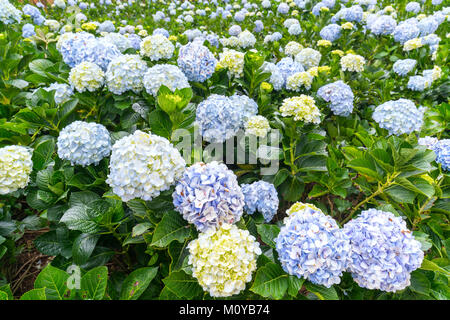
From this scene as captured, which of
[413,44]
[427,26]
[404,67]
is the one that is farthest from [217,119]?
[427,26]

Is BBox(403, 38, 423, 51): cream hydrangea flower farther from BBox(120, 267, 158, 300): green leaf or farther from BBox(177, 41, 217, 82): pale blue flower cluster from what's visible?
BBox(120, 267, 158, 300): green leaf

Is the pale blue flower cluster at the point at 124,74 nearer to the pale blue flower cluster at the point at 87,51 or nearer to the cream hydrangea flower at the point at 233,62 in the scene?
the pale blue flower cluster at the point at 87,51

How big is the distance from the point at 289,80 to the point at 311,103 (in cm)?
59

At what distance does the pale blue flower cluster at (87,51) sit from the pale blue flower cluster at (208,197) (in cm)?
125

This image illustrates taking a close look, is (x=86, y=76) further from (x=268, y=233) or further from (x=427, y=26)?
(x=427, y=26)

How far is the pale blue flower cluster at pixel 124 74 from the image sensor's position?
1720 mm

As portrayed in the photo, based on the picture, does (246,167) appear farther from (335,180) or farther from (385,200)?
(385,200)

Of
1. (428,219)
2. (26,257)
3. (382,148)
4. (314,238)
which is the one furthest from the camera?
(26,257)

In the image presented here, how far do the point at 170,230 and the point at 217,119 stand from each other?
0.73 metres

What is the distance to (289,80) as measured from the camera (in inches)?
87.4

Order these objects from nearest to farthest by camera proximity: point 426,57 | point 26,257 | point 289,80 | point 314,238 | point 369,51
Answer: point 314,238 < point 26,257 < point 289,80 < point 426,57 < point 369,51

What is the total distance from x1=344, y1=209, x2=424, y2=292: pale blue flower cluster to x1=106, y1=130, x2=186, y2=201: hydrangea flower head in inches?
29.3

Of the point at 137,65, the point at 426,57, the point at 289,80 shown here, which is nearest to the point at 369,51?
the point at 426,57

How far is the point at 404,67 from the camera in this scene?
9.37 ft
